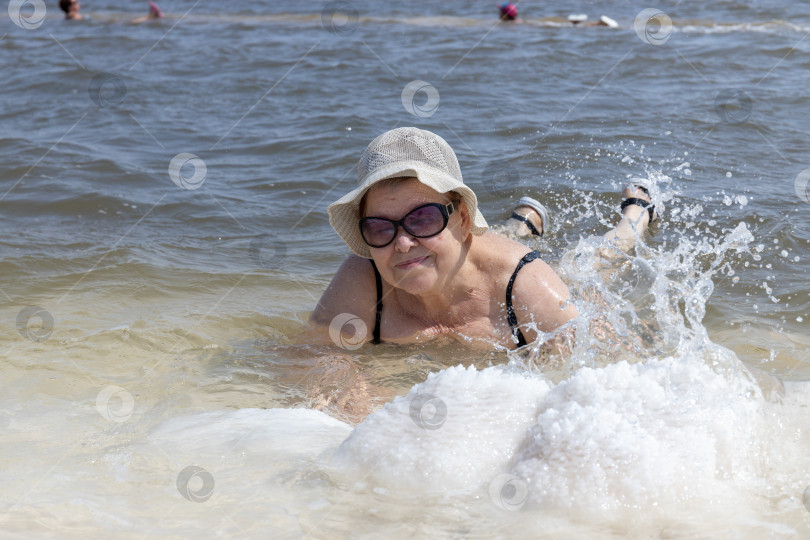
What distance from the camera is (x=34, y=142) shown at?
8445mm

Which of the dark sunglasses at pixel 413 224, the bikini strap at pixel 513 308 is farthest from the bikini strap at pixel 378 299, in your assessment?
the bikini strap at pixel 513 308

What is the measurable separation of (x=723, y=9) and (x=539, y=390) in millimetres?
12947

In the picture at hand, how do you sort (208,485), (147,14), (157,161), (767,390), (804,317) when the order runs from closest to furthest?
1. (208,485)
2. (767,390)
3. (804,317)
4. (157,161)
5. (147,14)

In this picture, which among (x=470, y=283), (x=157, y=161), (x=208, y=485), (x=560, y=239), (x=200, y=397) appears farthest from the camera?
(x=157, y=161)

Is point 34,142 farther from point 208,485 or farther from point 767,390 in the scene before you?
point 767,390

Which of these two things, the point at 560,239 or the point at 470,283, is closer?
the point at 470,283

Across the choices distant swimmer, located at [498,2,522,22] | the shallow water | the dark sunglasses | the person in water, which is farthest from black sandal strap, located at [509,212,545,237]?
distant swimmer, located at [498,2,522,22]

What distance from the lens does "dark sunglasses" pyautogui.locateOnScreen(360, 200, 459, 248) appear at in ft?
12.2

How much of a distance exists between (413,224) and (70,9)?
51.4 feet

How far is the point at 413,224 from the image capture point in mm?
3730

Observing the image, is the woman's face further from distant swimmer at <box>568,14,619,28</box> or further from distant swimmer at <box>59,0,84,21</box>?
distant swimmer at <box>59,0,84,21</box>

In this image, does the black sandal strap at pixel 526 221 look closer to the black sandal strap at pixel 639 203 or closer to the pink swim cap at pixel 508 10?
the black sandal strap at pixel 639 203

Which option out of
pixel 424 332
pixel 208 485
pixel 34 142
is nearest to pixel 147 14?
pixel 34 142

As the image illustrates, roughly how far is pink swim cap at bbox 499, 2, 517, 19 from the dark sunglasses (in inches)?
439
